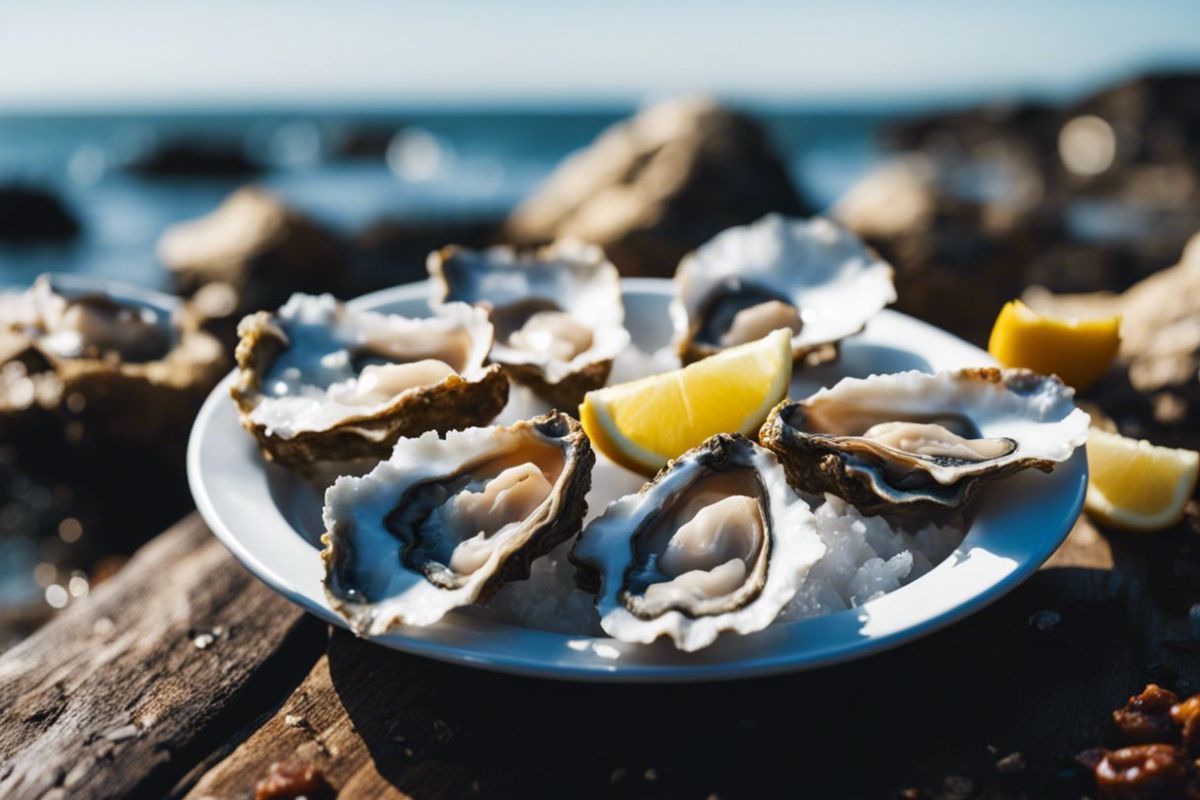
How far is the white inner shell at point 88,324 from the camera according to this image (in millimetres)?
2506

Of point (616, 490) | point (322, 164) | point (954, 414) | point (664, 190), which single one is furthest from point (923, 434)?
point (322, 164)

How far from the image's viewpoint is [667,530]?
1.40 meters

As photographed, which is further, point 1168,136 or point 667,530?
point 1168,136

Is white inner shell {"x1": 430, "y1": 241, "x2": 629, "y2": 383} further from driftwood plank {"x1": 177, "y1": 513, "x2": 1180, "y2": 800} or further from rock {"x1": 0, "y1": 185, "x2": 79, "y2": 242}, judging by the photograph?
rock {"x1": 0, "y1": 185, "x2": 79, "y2": 242}

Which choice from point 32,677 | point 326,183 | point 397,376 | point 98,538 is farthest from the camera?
point 326,183

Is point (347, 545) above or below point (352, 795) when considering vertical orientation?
above

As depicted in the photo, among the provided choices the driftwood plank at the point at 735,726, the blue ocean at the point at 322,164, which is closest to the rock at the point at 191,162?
the blue ocean at the point at 322,164

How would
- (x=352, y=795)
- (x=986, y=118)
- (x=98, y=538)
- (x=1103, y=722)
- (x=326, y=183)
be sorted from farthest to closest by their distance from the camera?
(x=986, y=118)
(x=326, y=183)
(x=98, y=538)
(x=1103, y=722)
(x=352, y=795)

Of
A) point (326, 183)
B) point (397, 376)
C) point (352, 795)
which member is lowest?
point (326, 183)

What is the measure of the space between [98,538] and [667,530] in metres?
2.27

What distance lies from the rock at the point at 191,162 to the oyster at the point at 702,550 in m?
16.4

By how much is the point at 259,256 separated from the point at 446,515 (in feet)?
14.0

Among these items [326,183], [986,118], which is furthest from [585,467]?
[986,118]

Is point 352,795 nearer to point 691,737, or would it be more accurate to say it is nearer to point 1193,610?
point 691,737
